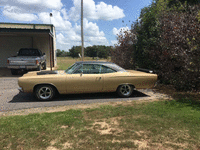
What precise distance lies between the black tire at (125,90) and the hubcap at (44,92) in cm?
243

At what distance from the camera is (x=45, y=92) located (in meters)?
5.70

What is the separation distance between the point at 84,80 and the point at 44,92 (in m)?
1.40

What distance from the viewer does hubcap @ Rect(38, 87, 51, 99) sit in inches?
223

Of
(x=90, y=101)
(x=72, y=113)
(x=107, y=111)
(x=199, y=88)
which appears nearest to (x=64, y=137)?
(x=72, y=113)

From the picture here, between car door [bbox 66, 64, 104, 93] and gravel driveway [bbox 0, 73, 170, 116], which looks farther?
car door [bbox 66, 64, 104, 93]

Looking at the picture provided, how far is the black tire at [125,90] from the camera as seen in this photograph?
20.0ft

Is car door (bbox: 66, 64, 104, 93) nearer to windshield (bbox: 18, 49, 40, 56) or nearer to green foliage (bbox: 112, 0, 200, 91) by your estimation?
green foliage (bbox: 112, 0, 200, 91)

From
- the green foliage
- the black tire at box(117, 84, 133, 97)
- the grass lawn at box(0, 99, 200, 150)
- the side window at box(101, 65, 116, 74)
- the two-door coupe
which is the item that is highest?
the green foliage

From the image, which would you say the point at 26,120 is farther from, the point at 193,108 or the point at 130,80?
the point at 193,108

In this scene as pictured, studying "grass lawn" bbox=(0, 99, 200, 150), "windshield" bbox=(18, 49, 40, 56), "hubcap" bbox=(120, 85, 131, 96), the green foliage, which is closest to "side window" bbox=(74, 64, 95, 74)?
"hubcap" bbox=(120, 85, 131, 96)

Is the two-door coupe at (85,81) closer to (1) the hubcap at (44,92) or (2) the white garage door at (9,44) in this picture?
(1) the hubcap at (44,92)

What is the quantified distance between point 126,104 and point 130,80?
42.0 inches

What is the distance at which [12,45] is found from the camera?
17719mm

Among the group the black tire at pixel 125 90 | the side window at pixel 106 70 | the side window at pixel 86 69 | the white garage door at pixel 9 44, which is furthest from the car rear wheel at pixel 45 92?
the white garage door at pixel 9 44
